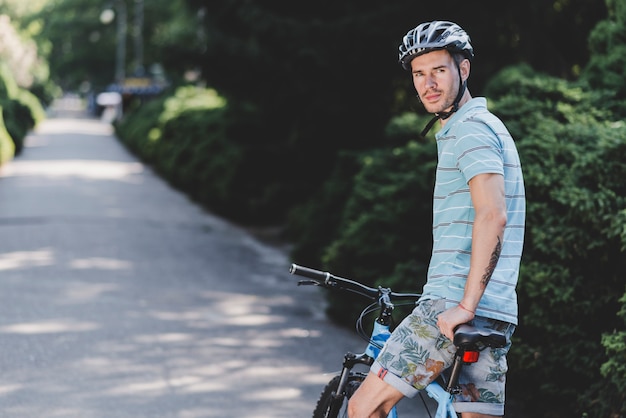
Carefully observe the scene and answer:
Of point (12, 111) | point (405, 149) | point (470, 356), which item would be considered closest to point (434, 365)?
point (470, 356)

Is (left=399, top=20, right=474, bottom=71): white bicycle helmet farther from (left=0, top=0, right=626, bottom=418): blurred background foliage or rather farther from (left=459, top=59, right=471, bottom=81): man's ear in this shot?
(left=0, top=0, right=626, bottom=418): blurred background foliage

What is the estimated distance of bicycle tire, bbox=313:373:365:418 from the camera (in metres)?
3.64

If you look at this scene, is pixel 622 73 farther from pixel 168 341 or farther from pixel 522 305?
pixel 168 341

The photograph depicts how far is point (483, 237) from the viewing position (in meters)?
2.79

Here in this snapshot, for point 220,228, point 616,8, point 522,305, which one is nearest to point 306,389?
point 522,305

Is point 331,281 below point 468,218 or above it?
below

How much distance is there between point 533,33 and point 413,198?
4252 mm

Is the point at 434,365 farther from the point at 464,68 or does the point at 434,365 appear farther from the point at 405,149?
the point at 405,149

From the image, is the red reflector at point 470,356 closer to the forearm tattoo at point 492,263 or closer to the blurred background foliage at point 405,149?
the forearm tattoo at point 492,263

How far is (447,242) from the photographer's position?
298 cm

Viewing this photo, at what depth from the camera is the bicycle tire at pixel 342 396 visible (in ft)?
12.0

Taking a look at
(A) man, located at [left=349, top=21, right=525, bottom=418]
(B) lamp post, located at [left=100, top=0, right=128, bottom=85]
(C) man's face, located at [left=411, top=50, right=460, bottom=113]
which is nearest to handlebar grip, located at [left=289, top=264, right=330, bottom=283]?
(A) man, located at [left=349, top=21, right=525, bottom=418]

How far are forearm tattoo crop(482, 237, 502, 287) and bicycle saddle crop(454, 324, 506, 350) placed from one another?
150 millimetres

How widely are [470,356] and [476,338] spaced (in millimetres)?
132
